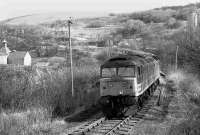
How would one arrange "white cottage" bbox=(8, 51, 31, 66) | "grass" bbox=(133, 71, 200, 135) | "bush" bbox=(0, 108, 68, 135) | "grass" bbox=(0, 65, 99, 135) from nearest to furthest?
1. "grass" bbox=(133, 71, 200, 135)
2. "bush" bbox=(0, 108, 68, 135)
3. "grass" bbox=(0, 65, 99, 135)
4. "white cottage" bbox=(8, 51, 31, 66)

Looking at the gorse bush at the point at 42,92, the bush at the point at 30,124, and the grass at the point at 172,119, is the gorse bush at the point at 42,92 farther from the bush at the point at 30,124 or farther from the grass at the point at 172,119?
the grass at the point at 172,119

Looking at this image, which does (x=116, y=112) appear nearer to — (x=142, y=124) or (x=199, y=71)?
(x=142, y=124)

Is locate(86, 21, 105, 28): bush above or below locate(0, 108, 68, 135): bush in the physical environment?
above

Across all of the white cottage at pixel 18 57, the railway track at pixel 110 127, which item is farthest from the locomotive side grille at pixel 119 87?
the white cottage at pixel 18 57

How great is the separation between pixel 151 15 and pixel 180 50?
81.8 metres

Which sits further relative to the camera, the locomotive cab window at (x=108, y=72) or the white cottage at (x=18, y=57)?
the white cottage at (x=18, y=57)

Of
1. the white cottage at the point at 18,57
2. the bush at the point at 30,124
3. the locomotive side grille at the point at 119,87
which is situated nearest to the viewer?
the bush at the point at 30,124

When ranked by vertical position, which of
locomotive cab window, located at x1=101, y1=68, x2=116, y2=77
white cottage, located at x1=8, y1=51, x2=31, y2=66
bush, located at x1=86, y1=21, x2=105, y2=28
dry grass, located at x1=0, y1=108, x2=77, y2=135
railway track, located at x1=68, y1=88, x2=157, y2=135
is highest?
bush, located at x1=86, y1=21, x2=105, y2=28

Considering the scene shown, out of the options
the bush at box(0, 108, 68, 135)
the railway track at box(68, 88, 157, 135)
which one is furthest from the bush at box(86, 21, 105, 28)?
the bush at box(0, 108, 68, 135)

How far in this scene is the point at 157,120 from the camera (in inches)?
663

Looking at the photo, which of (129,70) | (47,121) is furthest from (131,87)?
(47,121)

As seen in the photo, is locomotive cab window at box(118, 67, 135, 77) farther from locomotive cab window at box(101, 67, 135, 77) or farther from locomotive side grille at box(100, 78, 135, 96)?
locomotive side grille at box(100, 78, 135, 96)

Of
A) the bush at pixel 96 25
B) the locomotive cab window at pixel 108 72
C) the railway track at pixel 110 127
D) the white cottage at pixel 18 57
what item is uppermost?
the bush at pixel 96 25

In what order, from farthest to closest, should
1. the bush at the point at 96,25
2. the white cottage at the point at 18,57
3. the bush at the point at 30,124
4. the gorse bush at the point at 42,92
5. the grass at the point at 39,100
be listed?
the bush at the point at 96,25
the white cottage at the point at 18,57
the gorse bush at the point at 42,92
the grass at the point at 39,100
the bush at the point at 30,124
